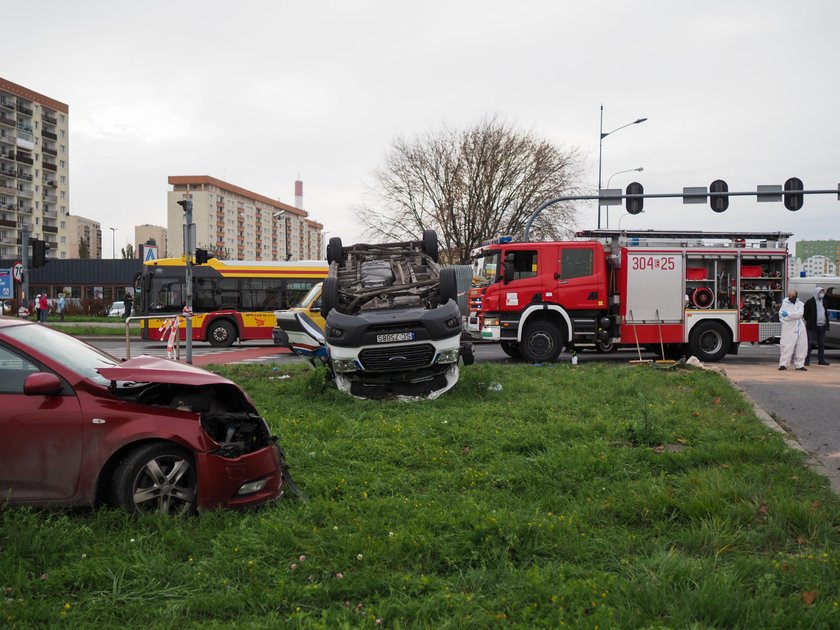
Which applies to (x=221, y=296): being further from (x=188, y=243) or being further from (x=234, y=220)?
(x=234, y=220)

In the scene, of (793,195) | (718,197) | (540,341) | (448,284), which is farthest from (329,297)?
(793,195)

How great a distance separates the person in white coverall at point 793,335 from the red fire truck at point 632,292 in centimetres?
163

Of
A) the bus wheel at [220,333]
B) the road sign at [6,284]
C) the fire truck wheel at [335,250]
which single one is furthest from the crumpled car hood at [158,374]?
the road sign at [6,284]

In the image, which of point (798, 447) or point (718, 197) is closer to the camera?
point (798, 447)

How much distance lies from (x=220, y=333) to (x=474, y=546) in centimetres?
2131

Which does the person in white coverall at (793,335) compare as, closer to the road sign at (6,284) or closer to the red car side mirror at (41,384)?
the red car side mirror at (41,384)

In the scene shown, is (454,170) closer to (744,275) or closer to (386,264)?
(744,275)

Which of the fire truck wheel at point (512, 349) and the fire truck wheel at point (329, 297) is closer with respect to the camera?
the fire truck wheel at point (329, 297)

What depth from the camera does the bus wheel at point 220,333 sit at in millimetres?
24250

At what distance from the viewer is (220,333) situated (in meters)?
24.4

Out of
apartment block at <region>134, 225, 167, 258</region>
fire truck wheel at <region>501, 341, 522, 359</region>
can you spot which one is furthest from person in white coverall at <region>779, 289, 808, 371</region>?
apartment block at <region>134, 225, 167, 258</region>

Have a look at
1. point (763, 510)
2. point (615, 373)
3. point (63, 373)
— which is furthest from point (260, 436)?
point (615, 373)

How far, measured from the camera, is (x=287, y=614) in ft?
11.4

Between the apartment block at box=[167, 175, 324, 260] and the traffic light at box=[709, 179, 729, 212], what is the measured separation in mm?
102807
